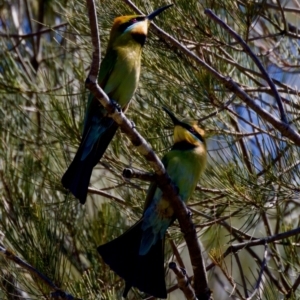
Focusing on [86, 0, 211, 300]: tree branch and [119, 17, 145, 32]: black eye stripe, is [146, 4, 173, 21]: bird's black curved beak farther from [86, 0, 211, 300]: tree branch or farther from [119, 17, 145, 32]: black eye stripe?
[86, 0, 211, 300]: tree branch

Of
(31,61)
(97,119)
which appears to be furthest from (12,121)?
(97,119)

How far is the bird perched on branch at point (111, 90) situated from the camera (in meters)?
2.19

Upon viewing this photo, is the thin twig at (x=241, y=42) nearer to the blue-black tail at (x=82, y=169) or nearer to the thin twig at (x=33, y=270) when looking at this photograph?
the blue-black tail at (x=82, y=169)

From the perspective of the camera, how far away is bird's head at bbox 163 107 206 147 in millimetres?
2371

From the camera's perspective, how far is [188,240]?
6.55 ft

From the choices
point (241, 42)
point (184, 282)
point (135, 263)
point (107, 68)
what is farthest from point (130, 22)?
point (184, 282)

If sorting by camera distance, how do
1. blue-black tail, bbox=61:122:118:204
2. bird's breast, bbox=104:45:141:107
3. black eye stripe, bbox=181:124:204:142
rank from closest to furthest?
blue-black tail, bbox=61:122:118:204
bird's breast, bbox=104:45:141:107
black eye stripe, bbox=181:124:204:142

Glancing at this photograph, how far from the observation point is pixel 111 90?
2.30 m

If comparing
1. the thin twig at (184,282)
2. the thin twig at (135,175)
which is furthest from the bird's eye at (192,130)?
the thin twig at (184,282)

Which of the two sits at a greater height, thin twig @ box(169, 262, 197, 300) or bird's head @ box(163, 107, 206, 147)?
bird's head @ box(163, 107, 206, 147)

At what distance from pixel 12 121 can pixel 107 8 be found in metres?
0.84

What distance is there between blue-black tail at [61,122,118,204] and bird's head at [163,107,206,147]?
0.66 feet

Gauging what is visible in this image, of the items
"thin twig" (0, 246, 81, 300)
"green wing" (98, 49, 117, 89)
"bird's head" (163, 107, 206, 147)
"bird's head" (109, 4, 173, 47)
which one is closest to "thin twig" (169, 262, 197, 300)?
"thin twig" (0, 246, 81, 300)

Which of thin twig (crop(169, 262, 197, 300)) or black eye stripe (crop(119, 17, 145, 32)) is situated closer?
thin twig (crop(169, 262, 197, 300))
